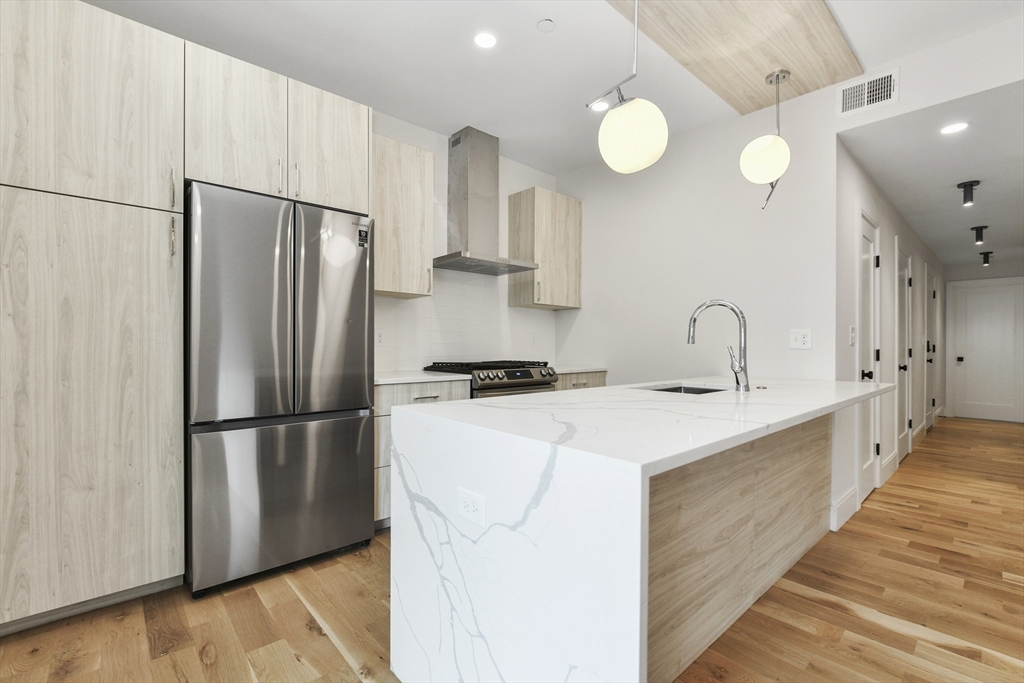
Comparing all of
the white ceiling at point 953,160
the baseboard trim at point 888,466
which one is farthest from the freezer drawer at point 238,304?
the baseboard trim at point 888,466

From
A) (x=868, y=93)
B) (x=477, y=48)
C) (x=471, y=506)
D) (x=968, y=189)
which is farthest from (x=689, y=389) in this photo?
(x=968, y=189)

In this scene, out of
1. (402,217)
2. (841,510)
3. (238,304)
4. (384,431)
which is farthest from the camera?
(402,217)

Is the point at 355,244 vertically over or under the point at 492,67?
under

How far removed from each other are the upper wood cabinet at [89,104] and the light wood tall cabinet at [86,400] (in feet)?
0.31

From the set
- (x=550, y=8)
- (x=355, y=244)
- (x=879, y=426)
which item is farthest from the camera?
(x=879, y=426)

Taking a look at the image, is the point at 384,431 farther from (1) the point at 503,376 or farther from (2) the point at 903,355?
(2) the point at 903,355

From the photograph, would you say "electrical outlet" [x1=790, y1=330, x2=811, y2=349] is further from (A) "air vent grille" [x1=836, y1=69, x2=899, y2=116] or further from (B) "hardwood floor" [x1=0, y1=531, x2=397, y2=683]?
(B) "hardwood floor" [x1=0, y1=531, x2=397, y2=683]

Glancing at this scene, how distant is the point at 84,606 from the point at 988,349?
Result: 10.3 metres

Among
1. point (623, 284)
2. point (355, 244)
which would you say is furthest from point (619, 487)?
point (623, 284)

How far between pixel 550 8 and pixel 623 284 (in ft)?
6.97

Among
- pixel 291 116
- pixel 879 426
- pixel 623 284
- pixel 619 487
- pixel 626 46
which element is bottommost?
pixel 879 426

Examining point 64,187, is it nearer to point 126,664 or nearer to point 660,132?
point 126,664

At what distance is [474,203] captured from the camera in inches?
139

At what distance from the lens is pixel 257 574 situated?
2213 millimetres
